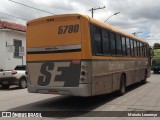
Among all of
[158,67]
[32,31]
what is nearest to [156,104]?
[32,31]

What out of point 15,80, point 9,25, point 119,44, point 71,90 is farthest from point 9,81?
point 9,25

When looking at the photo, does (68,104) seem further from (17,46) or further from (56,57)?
(17,46)

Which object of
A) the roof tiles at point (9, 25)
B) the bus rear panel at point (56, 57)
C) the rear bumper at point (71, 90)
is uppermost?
the roof tiles at point (9, 25)

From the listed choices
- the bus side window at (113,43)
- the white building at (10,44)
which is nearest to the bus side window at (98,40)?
the bus side window at (113,43)

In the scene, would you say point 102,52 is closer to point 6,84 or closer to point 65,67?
point 65,67

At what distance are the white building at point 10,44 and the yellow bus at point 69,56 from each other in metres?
16.6

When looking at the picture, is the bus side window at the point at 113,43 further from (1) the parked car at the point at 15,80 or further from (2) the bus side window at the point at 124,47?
(1) the parked car at the point at 15,80

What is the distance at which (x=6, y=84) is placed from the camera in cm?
1902

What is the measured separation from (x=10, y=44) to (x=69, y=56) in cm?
1971

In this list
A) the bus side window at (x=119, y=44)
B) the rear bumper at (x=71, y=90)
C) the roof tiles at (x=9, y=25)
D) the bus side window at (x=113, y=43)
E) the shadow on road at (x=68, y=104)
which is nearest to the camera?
the rear bumper at (x=71, y=90)

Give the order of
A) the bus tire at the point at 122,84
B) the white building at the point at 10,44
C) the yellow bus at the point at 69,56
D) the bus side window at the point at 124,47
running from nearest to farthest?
the yellow bus at the point at 69,56, the bus tire at the point at 122,84, the bus side window at the point at 124,47, the white building at the point at 10,44

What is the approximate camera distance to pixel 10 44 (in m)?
29.3

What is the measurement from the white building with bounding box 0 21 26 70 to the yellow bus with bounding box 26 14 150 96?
1658 cm

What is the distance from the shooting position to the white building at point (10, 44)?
94.1 ft
